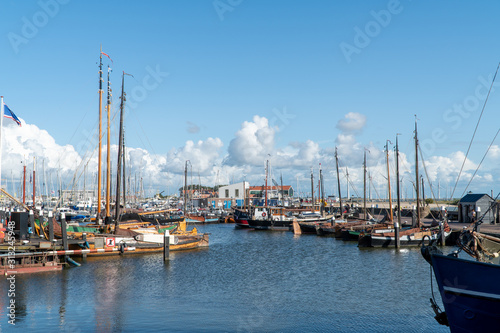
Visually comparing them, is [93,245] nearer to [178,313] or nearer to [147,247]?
[147,247]

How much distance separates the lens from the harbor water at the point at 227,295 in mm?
17438

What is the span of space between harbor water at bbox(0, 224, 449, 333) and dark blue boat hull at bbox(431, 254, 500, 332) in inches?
151

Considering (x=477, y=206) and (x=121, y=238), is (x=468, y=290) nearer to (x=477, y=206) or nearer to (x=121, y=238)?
(x=121, y=238)

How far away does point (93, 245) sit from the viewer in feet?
112

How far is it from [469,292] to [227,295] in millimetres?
12898

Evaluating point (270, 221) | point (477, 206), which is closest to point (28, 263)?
point (477, 206)

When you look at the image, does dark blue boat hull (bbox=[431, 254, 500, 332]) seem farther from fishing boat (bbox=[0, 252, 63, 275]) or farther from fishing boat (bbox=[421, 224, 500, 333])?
fishing boat (bbox=[0, 252, 63, 275])

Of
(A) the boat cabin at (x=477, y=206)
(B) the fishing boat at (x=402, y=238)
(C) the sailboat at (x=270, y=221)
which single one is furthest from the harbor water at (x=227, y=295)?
(C) the sailboat at (x=270, y=221)

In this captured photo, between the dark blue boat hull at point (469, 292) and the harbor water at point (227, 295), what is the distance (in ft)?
12.6

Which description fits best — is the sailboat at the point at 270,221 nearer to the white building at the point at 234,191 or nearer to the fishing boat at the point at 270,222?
the fishing boat at the point at 270,222

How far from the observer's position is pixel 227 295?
909 inches

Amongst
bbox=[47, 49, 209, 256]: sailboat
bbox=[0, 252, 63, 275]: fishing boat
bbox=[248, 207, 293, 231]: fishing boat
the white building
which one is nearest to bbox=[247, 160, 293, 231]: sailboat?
bbox=[248, 207, 293, 231]: fishing boat

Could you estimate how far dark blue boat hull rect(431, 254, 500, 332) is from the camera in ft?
41.4

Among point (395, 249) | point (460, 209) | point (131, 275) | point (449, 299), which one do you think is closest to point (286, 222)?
point (460, 209)
